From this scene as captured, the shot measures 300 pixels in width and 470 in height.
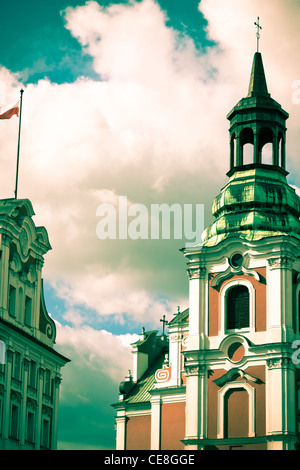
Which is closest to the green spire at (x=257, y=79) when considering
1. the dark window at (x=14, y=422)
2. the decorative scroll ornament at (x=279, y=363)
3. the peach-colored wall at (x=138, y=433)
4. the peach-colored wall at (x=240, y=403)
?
the decorative scroll ornament at (x=279, y=363)

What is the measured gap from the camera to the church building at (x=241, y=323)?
2240 inches

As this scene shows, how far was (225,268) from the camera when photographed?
2349 inches

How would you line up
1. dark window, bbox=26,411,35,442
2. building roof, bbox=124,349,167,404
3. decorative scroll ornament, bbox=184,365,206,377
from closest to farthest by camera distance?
dark window, bbox=26,411,35,442 < decorative scroll ornament, bbox=184,365,206,377 < building roof, bbox=124,349,167,404

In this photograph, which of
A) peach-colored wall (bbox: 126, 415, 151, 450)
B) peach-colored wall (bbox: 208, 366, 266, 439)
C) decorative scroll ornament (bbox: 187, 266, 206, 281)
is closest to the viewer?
peach-colored wall (bbox: 208, 366, 266, 439)

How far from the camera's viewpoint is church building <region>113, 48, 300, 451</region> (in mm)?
56906

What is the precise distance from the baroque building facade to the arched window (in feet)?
35.7

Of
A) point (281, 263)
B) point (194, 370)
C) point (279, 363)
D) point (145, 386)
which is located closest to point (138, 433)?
point (145, 386)

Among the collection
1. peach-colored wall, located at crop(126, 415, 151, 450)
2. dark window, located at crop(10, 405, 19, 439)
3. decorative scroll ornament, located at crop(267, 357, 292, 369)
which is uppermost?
decorative scroll ornament, located at crop(267, 357, 292, 369)

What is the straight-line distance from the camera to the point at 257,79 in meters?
65.0

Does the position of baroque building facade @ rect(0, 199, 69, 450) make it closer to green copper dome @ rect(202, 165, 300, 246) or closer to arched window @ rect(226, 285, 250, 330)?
arched window @ rect(226, 285, 250, 330)

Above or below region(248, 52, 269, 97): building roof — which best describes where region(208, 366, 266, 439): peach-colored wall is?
below

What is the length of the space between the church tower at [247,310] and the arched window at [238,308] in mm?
54

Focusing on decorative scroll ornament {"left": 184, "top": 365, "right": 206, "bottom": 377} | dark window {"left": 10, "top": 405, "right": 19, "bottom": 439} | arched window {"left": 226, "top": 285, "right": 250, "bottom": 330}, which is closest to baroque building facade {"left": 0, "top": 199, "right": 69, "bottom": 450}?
dark window {"left": 10, "top": 405, "right": 19, "bottom": 439}
